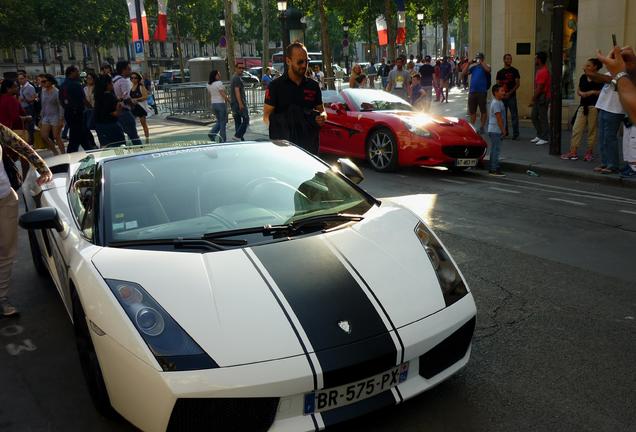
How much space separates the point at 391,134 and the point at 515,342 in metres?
6.87

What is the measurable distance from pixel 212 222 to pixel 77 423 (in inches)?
49.4

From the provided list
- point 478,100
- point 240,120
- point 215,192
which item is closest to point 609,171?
point 478,100

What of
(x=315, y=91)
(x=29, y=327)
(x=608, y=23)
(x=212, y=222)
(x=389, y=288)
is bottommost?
(x=29, y=327)

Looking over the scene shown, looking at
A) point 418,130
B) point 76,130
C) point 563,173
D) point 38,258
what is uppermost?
point 76,130

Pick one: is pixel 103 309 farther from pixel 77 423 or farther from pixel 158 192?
pixel 158 192

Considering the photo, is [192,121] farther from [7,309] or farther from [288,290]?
[288,290]

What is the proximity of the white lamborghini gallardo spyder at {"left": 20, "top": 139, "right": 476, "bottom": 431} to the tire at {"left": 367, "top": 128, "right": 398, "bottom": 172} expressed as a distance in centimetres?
641

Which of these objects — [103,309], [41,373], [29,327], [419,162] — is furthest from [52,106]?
[103,309]

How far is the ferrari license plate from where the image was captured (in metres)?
2.57

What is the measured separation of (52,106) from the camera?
13375mm

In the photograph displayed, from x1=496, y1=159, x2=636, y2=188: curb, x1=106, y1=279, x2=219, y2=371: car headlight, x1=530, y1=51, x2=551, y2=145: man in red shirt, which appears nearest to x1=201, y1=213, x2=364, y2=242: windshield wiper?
x1=106, y1=279, x2=219, y2=371: car headlight

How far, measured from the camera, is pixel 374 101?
11.4 m

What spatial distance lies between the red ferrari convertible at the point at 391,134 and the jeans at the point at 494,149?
23cm

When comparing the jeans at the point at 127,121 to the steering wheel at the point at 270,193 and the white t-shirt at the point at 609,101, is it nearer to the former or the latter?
the white t-shirt at the point at 609,101
